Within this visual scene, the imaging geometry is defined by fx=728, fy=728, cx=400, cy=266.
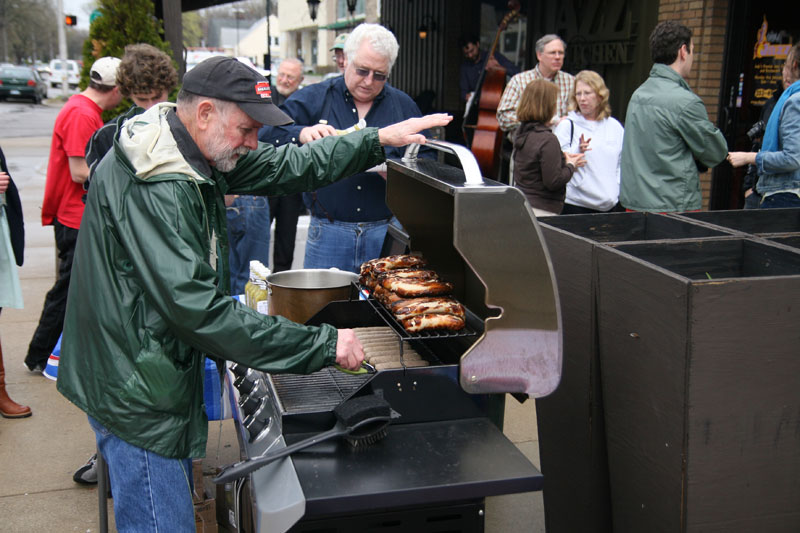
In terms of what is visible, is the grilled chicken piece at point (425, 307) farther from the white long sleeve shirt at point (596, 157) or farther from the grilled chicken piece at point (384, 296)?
the white long sleeve shirt at point (596, 157)

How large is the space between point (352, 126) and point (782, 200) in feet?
8.64

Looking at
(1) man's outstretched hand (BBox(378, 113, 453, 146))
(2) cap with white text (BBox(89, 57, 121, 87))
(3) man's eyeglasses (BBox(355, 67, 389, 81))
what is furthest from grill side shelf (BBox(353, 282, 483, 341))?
(2) cap with white text (BBox(89, 57, 121, 87))

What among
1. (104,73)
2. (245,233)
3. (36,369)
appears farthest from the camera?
(245,233)

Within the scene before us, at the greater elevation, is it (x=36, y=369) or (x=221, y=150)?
(x=221, y=150)

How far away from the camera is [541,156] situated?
16.6 feet

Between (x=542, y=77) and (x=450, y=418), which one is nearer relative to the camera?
(x=450, y=418)

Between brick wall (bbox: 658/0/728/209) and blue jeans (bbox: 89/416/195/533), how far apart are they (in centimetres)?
583

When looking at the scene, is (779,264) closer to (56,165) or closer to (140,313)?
(140,313)

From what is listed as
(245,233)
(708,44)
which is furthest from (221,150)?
(708,44)

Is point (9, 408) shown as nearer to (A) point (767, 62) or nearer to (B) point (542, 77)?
(B) point (542, 77)

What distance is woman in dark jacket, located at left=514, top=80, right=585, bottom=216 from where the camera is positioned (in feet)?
16.4

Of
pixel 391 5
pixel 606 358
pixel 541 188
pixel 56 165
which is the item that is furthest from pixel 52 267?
pixel 391 5

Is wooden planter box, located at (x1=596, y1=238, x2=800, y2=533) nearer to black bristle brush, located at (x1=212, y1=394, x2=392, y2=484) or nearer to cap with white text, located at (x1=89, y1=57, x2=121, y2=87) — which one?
black bristle brush, located at (x1=212, y1=394, x2=392, y2=484)

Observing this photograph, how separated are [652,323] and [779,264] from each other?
1.74 feet
